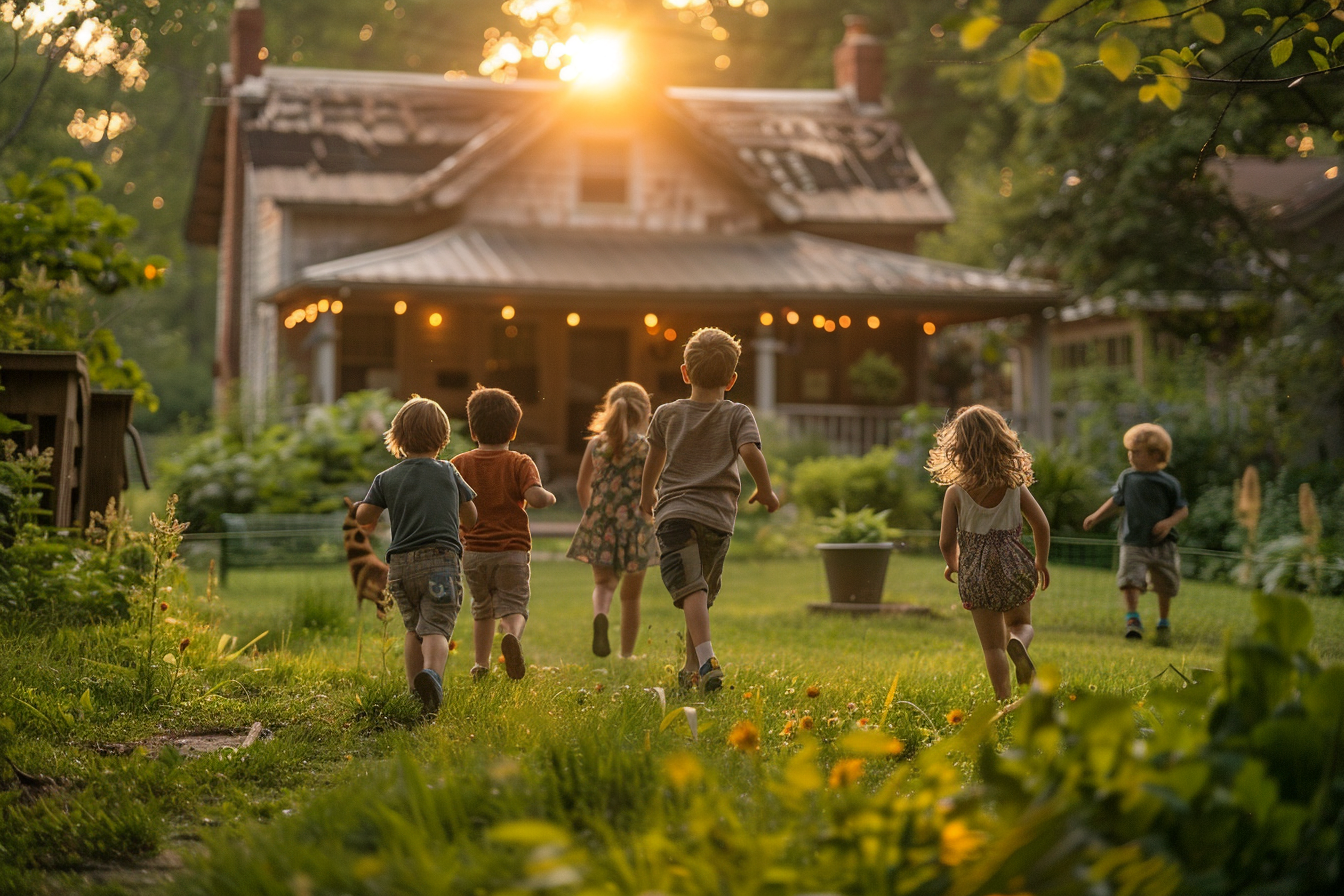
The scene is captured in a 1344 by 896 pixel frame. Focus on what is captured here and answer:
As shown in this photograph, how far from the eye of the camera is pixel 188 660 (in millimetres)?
5879

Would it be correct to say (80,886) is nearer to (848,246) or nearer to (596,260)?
(596,260)

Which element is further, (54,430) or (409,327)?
(409,327)

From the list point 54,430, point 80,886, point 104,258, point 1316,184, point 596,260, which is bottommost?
point 80,886

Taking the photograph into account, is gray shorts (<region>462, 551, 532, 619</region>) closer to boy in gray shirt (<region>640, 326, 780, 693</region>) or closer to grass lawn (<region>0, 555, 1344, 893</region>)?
grass lawn (<region>0, 555, 1344, 893</region>)

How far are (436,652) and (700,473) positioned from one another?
1372 mm

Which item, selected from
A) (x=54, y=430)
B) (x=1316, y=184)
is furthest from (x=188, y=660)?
(x=1316, y=184)

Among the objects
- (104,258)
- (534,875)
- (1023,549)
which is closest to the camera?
(534,875)

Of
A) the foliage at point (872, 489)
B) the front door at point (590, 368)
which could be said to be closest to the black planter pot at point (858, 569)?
the foliage at point (872, 489)

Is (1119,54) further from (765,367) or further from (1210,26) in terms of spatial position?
(765,367)

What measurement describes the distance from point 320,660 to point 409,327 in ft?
52.5

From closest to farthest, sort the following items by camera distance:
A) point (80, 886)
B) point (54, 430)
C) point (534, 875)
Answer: point (534, 875) < point (80, 886) < point (54, 430)

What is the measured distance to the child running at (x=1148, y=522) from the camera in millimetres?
8359

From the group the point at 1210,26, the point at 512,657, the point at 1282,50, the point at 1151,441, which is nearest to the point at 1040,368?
the point at 1151,441

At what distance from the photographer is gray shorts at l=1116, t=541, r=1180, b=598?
27.5ft
